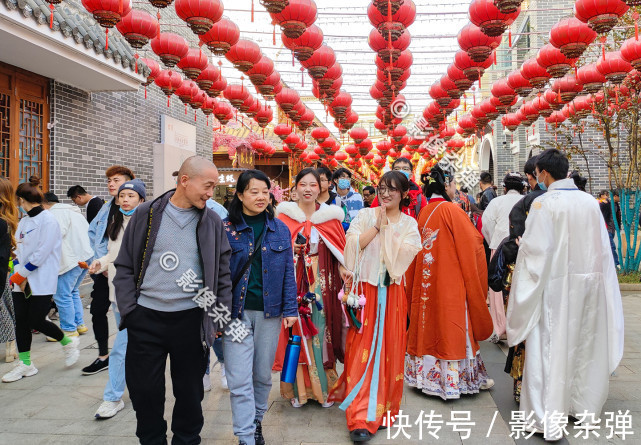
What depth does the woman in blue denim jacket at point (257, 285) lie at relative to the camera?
3084 mm

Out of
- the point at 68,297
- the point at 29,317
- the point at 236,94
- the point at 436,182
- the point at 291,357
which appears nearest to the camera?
the point at 291,357

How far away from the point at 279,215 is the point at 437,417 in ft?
6.79

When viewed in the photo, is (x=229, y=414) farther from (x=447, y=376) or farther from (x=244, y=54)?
(x=244, y=54)

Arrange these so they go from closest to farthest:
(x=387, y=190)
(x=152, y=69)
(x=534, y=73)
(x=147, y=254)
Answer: (x=147, y=254) → (x=387, y=190) → (x=534, y=73) → (x=152, y=69)

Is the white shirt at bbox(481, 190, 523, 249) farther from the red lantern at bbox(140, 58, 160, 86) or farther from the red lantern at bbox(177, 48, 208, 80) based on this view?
the red lantern at bbox(140, 58, 160, 86)

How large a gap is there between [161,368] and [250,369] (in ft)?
1.80

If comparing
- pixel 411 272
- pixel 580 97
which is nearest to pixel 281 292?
pixel 411 272

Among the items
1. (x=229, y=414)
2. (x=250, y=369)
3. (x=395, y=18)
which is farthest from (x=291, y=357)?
(x=395, y=18)

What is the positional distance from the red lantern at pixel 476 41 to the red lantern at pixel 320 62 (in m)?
2.02

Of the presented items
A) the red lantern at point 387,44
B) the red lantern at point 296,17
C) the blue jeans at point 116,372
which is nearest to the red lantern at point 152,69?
the red lantern at point 296,17

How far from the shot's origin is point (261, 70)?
7914 mm

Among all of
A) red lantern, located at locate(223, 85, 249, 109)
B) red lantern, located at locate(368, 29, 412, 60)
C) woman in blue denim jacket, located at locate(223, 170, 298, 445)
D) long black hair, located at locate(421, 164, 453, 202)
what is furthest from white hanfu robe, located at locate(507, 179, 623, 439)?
red lantern, located at locate(223, 85, 249, 109)

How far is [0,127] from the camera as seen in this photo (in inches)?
282

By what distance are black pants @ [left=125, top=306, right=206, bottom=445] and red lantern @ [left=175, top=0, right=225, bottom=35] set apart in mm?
4067
